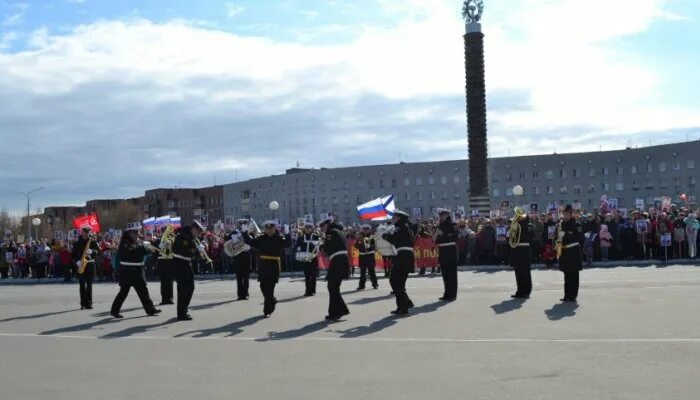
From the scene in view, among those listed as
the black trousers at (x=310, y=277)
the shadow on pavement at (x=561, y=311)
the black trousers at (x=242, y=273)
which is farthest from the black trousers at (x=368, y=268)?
the shadow on pavement at (x=561, y=311)

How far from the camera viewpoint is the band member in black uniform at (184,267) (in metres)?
15.4

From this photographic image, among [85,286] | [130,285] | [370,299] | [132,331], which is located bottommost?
[132,331]

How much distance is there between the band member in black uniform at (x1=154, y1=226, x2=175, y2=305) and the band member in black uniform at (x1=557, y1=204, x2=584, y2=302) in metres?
9.03

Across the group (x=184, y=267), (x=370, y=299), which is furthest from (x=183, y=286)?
(x=370, y=299)

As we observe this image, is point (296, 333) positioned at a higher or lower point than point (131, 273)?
lower

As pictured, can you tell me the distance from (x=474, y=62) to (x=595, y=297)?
29397 mm

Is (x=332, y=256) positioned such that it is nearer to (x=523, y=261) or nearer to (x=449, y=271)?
(x=449, y=271)

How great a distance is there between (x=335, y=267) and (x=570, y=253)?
16.4ft

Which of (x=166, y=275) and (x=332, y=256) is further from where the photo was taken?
(x=166, y=275)

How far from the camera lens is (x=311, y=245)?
65.2ft

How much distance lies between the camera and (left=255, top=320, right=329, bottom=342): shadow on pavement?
12.4 m

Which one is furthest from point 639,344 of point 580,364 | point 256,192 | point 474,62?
point 256,192

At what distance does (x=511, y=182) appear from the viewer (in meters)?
90.3

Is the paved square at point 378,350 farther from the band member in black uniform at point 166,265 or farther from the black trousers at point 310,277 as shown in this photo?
the black trousers at point 310,277
